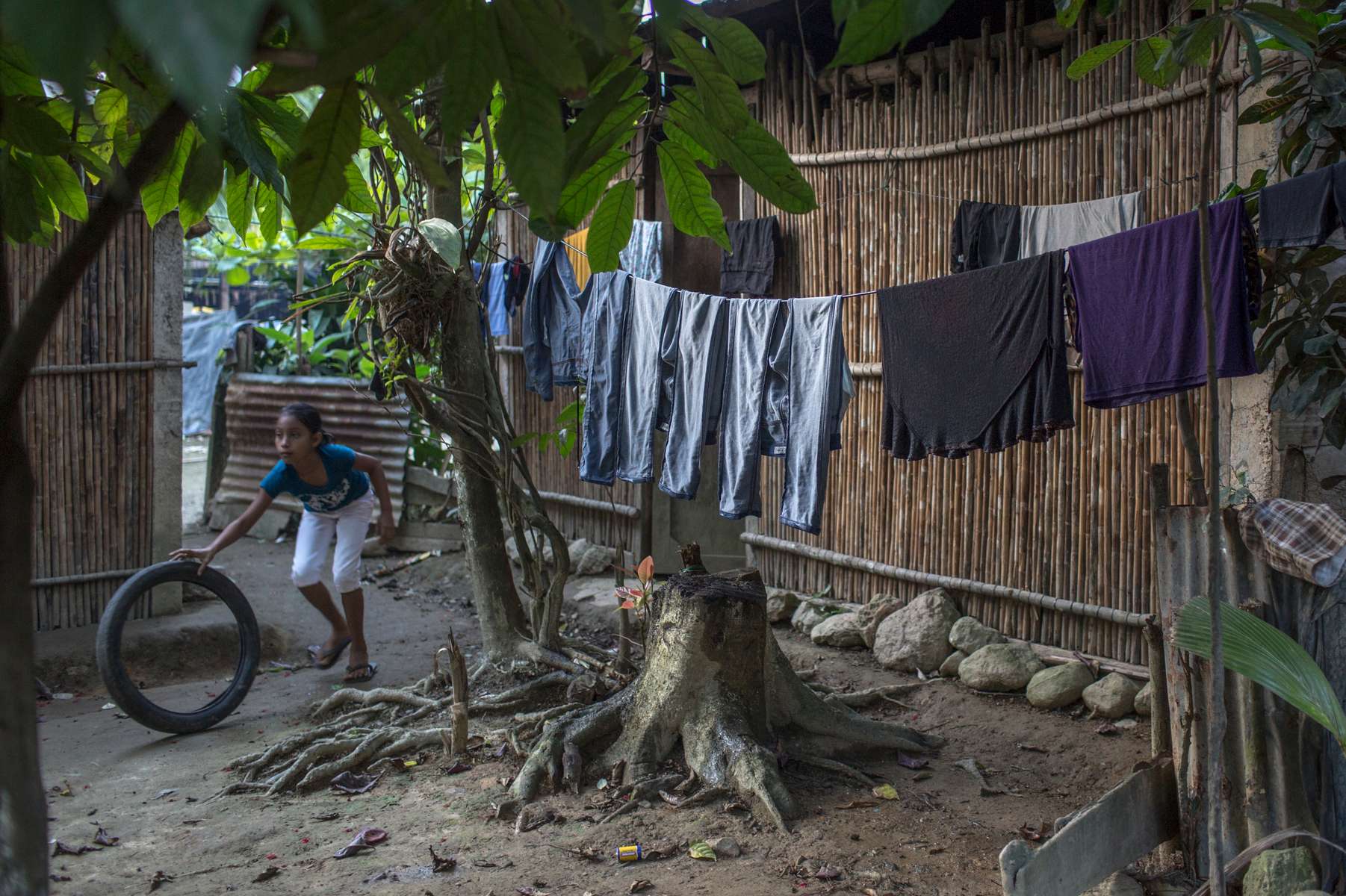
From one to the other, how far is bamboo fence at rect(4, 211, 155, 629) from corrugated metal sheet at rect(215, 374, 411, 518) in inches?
103

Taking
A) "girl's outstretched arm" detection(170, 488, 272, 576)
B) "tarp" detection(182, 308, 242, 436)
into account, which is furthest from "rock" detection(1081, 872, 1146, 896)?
"tarp" detection(182, 308, 242, 436)

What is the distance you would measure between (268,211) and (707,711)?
2.62 m

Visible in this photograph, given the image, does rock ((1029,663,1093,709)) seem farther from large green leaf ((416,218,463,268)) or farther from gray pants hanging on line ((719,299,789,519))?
large green leaf ((416,218,463,268))

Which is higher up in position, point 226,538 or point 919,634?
point 226,538

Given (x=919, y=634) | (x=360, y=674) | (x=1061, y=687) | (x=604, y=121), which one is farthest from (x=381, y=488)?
(x=604, y=121)

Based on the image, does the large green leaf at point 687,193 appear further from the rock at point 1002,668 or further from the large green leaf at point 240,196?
the rock at point 1002,668

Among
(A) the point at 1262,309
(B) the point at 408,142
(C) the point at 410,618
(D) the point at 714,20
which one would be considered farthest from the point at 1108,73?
(C) the point at 410,618

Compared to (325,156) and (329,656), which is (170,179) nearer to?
(325,156)

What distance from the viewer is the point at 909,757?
13.7 ft

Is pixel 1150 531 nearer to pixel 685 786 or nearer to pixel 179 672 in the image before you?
pixel 685 786

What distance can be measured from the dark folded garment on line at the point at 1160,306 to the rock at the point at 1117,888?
5.03 ft

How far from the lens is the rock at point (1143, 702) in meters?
4.41

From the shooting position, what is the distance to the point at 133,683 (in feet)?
15.9

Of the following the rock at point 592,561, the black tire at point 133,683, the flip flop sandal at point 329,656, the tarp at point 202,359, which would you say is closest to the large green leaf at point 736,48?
the black tire at point 133,683
